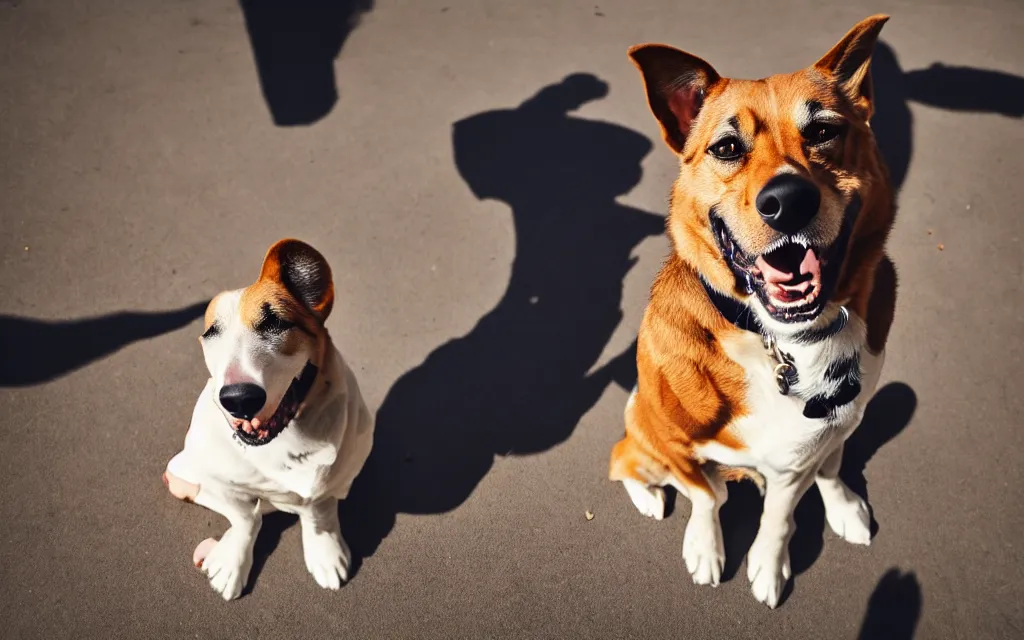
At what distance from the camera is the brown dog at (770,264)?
208 centimetres

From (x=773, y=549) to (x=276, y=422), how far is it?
6.88 ft

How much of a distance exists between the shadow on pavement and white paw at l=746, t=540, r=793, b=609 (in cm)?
39

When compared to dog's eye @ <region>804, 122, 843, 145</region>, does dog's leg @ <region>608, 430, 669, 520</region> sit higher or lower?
lower

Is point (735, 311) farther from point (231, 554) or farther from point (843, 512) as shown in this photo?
point (231, 554)

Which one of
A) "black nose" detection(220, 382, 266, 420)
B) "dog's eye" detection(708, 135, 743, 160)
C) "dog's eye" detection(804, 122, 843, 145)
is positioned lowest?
"black nose" detection(220, 382, 266, 420)

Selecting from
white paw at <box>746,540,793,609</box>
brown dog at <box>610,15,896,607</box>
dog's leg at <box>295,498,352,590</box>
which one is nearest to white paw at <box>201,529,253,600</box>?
dog's leg at <box>295,498,352,590</box>

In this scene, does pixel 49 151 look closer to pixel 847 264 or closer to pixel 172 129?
pixel 172 129

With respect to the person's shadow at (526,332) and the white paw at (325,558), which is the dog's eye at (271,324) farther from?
the person's shadow at (526,332)

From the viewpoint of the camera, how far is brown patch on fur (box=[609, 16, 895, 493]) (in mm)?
2088

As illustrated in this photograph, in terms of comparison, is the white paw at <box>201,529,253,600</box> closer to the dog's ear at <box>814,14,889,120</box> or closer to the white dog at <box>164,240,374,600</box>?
the white dog at <box>164,240,374,600</box>

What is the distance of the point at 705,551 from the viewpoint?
3115mm

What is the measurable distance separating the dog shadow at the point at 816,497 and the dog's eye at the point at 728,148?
1823 mm

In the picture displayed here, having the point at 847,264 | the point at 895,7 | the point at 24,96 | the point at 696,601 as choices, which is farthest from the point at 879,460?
the point at 24,96

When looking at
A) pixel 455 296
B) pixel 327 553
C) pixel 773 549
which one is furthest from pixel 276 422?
pixel 773 549
